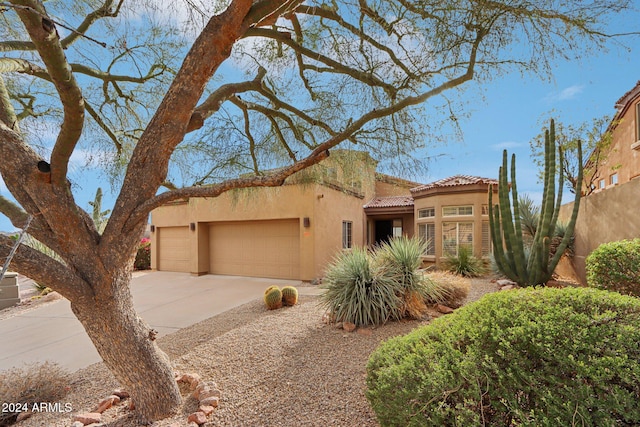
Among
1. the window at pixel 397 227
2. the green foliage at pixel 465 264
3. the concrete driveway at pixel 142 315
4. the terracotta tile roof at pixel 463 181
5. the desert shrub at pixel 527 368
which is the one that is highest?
the terracotta tile roof at pixel 463 181

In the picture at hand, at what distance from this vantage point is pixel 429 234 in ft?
44.9

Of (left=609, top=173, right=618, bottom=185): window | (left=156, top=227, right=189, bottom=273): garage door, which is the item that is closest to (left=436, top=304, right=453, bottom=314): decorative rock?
(left=156, top=227, right=189, bottom=273): garage door

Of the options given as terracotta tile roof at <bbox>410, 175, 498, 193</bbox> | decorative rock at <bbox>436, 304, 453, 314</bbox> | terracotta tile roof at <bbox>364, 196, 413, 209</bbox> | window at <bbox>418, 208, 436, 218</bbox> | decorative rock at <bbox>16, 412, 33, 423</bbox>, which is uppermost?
terracotta tile roof at <bbox>410, 175, 498, 193</bbox>

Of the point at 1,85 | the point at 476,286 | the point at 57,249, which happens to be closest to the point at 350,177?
the point at 57,249

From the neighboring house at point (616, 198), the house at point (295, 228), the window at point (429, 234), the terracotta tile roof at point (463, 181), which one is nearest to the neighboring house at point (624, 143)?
the neighboring house at point (616, 198)

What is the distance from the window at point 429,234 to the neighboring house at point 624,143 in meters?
6.65

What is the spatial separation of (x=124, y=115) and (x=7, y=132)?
12.0ft

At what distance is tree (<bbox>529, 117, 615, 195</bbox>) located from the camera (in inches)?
505

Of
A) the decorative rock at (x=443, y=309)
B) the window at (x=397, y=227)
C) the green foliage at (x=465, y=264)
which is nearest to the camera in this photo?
the decorative rock at (x=443, y=309)

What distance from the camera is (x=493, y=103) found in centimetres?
489

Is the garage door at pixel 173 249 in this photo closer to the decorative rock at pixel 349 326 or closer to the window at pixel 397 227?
the window at pixel 397 227

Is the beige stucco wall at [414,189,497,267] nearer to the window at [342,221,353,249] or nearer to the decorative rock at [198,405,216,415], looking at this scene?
the window at [342,221,353,249]

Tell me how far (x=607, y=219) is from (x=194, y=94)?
31.2 feet

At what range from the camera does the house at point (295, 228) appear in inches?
488
